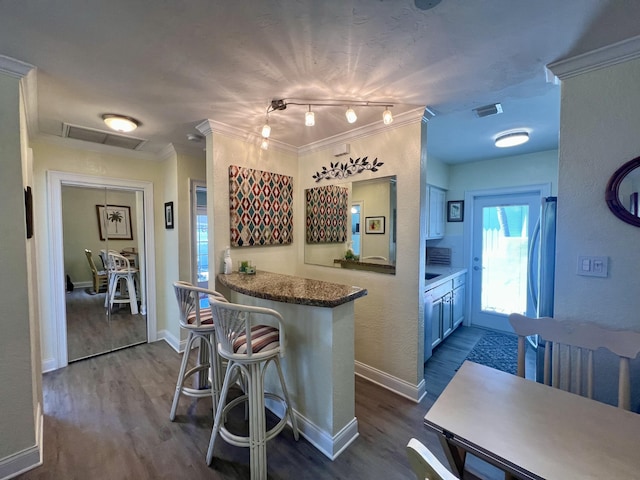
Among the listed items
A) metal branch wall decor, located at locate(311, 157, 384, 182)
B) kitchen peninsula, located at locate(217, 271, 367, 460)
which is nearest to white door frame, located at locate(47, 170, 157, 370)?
kitchen peninsula, located at locate(217, 271, 367, 460)

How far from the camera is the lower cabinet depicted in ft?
9.36

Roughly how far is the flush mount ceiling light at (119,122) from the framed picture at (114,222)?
3.73 feet

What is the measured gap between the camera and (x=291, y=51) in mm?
1453

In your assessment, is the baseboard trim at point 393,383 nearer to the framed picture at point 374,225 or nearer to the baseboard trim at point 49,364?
the framed picture at point 374,225

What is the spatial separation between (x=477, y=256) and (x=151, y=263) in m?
4.60

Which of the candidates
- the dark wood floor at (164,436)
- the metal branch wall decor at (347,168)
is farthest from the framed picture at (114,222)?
the metal branch wall decor at (347,168)

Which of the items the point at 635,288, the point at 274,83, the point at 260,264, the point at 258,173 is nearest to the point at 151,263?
the point at 260,264

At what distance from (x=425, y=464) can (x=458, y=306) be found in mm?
3601

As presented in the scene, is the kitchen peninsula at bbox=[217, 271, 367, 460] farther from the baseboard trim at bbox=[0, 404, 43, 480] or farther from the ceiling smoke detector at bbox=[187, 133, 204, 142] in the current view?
the ceiling smoke detector at bbox=[187, 133, 204, 142]

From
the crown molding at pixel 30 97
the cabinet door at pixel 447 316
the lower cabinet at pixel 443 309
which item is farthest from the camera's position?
the cabinet door at pixel 447 316

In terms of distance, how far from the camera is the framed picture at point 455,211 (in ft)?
13.3

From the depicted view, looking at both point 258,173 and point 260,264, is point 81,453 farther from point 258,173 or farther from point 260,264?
point 258,173

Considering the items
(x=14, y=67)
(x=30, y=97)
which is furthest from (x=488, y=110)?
(x=30, y=97)

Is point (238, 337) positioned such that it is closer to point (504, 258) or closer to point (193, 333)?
point (193, 333)
